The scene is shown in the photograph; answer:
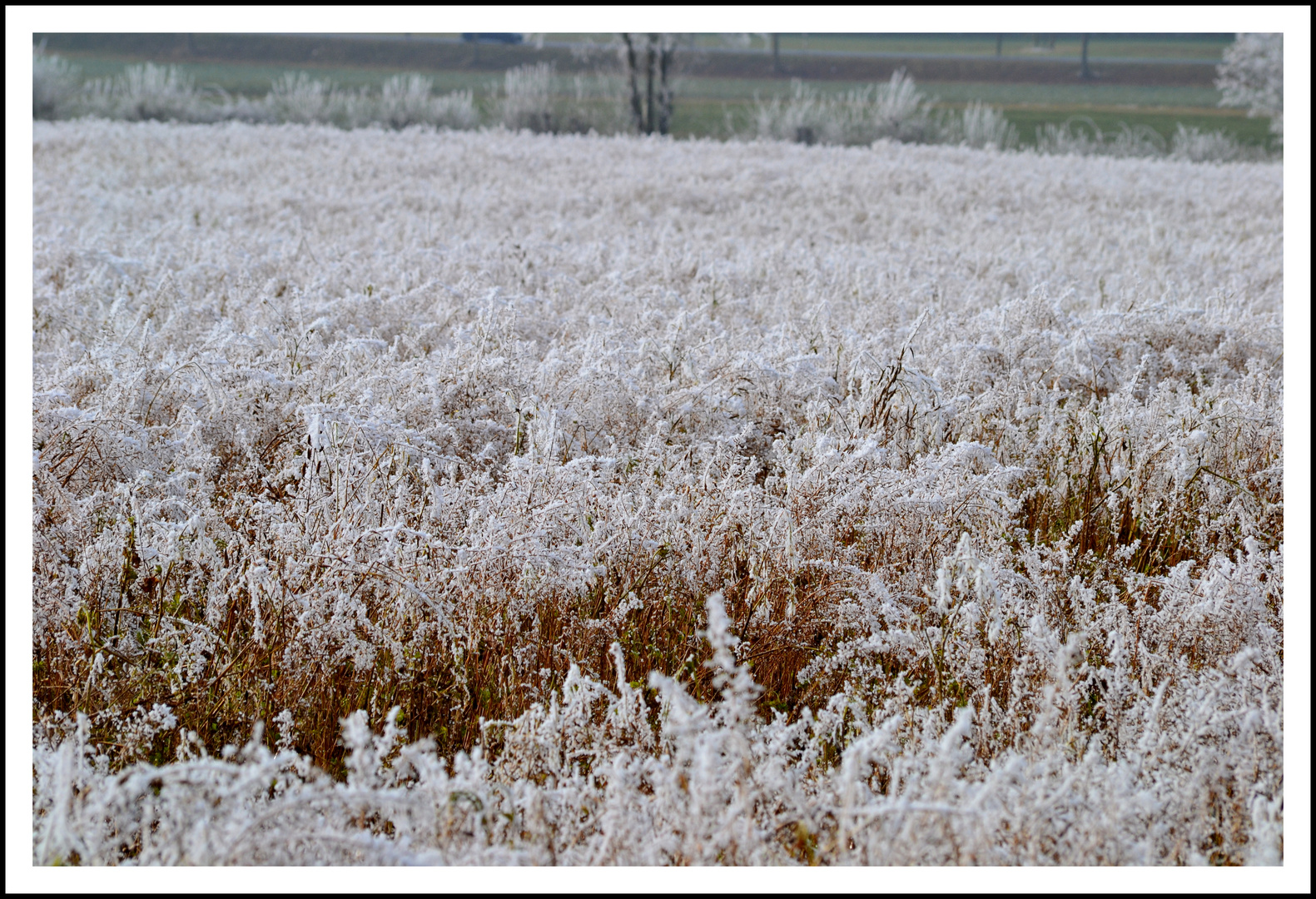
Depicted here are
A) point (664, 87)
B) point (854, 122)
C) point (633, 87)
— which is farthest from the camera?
point (664, 87)

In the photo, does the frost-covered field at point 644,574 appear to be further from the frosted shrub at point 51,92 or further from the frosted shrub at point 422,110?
the frosted shrub at point 51,92

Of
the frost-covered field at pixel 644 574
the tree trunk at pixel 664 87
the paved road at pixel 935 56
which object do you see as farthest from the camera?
the paved road at pixel 935 56

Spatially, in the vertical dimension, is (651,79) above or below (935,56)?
below

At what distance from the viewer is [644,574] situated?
90.7 inches

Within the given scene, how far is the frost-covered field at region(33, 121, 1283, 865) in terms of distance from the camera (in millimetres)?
1480

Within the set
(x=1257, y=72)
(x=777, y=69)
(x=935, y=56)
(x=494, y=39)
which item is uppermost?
(x=935, y=56)

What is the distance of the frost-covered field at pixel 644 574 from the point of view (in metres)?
1.48

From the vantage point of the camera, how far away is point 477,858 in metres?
1.35

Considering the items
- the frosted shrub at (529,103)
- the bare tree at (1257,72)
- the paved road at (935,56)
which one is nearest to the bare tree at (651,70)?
the frosted shrub at (529,103)

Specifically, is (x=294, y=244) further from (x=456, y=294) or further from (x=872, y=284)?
(x=872, y=284)

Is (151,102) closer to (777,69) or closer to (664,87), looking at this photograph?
(664,87)

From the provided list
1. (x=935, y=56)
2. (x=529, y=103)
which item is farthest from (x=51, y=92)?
(x=935, y=56)

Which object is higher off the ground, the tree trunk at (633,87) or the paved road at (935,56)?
the paved road at (935,56)

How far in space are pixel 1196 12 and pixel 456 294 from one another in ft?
10.6
